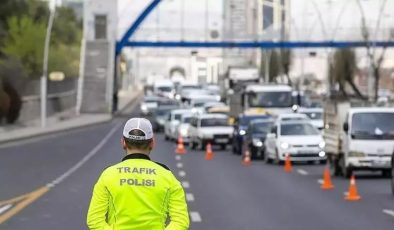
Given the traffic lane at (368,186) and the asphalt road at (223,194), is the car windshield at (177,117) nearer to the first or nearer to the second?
the asphalt road at (223,194)

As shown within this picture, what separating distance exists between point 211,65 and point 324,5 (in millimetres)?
92449

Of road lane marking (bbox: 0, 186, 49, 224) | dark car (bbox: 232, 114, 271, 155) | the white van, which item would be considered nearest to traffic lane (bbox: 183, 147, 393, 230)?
road lane marking (bbox: 0, 186, 49, 224)

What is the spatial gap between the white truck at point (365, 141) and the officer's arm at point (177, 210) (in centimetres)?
2466

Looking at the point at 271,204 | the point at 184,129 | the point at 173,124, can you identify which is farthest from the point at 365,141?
the point at 173,124

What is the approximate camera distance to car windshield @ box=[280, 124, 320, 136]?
40594 millimetres

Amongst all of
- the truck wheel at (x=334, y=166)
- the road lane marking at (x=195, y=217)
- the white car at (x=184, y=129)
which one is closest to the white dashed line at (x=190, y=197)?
the road lane marking at (x=195, y=217)

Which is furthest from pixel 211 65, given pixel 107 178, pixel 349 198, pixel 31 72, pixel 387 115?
pixel 31 72

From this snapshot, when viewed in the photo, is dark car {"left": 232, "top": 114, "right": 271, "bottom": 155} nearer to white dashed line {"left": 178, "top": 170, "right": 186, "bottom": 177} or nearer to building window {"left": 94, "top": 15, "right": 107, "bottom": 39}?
white dashed line {"left": 178, "top": 170, "right": 186, "bottom": 177}

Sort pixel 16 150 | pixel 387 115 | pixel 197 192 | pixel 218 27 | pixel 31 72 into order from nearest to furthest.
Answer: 1. pixel 197 192
2. pixel 387 115
3. pixel 16 150
4. pixel 31 72
5. pixel 218 27

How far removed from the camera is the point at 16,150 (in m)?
49.8

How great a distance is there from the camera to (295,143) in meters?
39.4

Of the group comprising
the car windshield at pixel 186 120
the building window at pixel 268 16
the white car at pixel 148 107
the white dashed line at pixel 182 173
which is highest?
the building window at pixel 268 16

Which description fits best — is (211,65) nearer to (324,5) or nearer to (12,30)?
(12,30)

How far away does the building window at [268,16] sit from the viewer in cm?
13962
